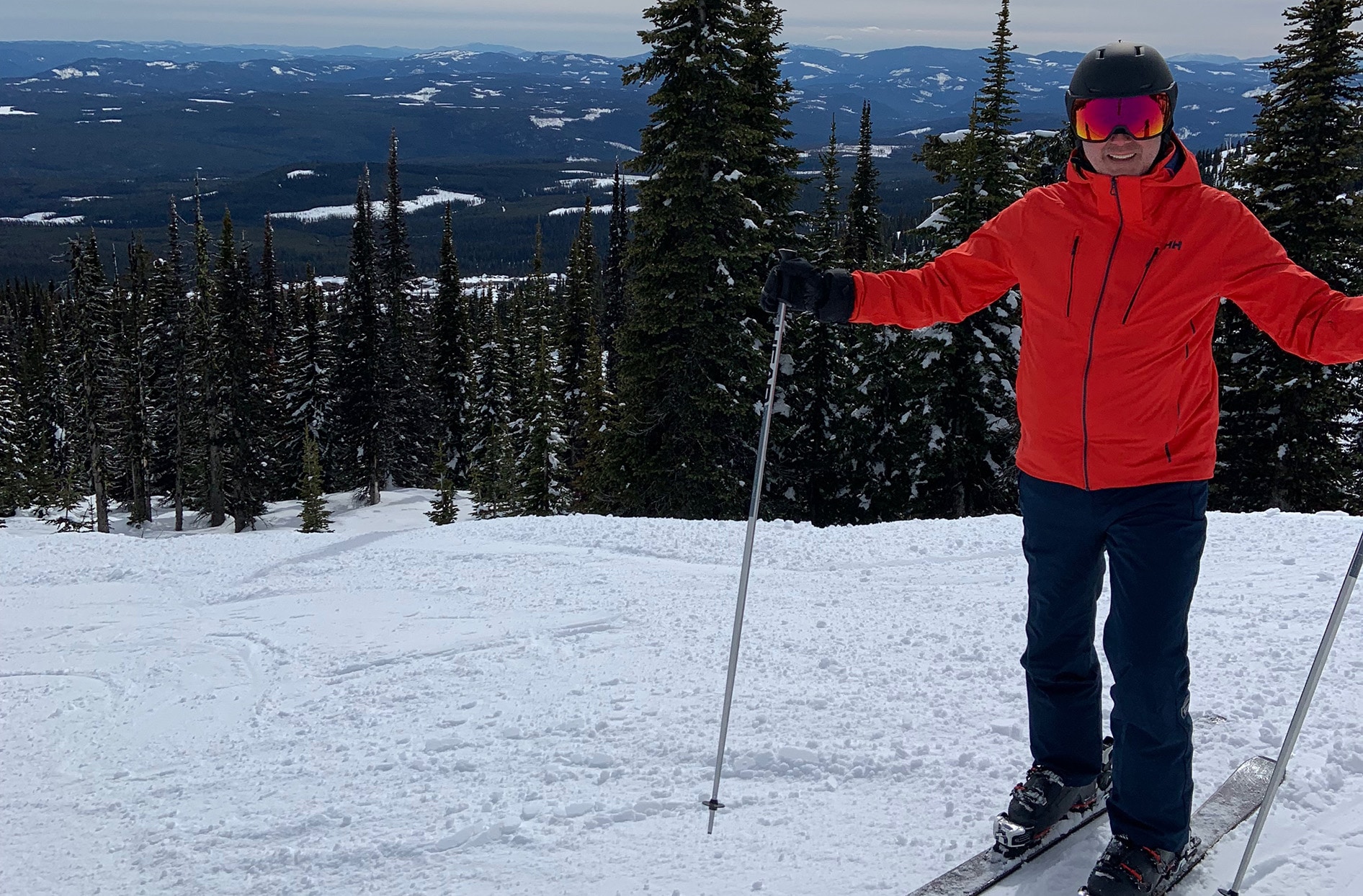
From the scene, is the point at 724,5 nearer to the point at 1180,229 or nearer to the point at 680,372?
the point at 680,372

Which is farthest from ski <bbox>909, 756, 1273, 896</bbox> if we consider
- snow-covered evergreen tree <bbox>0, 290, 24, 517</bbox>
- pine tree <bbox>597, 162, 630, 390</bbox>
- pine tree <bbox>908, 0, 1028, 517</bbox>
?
pine tree <bbox>597, 162, 630, 390</bbox>

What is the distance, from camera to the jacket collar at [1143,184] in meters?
2.59

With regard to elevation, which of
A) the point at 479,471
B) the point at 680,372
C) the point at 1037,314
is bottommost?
the point at 479,471

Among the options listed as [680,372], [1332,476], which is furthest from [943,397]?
[1332,476]

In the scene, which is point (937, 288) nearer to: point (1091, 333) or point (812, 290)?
point (812, 290)

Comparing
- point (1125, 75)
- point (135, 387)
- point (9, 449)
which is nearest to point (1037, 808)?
point (1125, 75)

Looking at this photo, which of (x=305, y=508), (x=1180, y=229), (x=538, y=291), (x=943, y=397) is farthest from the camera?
(x=538, y=291)

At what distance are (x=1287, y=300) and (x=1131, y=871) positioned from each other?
175 cm

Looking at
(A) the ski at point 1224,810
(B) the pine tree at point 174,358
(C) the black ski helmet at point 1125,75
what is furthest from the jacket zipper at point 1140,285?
(B) the pine tree at point 174,358

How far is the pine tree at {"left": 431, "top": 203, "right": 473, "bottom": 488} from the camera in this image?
150 ft

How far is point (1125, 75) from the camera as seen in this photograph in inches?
102

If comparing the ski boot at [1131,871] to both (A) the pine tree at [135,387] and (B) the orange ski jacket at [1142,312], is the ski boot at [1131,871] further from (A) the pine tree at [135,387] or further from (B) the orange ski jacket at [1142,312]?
(A) the pine tree at [135,387]

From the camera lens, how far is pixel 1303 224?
1773 centimetres

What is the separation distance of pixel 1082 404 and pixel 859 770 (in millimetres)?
1812
